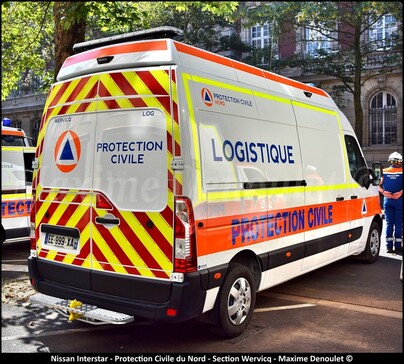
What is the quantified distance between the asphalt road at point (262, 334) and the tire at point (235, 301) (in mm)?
136

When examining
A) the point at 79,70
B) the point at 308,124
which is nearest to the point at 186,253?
the point at 79,70

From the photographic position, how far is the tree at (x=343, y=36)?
5348 millimetres

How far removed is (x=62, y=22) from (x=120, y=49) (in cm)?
225

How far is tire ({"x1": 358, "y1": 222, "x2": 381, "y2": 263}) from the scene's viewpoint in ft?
24.6

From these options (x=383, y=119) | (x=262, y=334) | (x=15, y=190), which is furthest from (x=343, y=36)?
(x=383, y=119)

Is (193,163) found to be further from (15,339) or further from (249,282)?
(15,339)

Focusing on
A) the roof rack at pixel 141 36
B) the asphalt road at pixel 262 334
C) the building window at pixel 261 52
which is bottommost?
the asphalt road at pixel 262 334

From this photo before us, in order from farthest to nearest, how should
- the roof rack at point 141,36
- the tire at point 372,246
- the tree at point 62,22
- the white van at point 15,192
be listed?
the white van at point 15,192
the tire at point 372,246
the tree at point 62,22
the roof rack at point 141,36

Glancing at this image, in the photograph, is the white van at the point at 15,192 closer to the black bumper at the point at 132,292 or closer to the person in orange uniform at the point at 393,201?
the black bumper at the point at 132,292

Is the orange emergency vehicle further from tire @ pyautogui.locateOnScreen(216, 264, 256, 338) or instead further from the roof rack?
tire @ pyautogui.locateOnScreen(216, 264, 256, 338)

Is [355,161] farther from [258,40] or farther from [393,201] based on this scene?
[258,40]

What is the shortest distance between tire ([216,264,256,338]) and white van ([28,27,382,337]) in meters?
0.02

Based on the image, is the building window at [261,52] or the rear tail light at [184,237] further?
the building window at [261,52]

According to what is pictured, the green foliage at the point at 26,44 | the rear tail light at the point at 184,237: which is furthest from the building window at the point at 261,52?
the rear tail light at the point at 184,237
